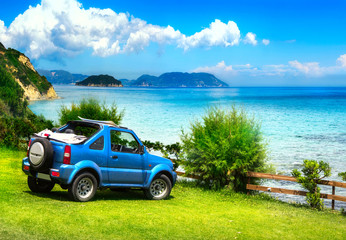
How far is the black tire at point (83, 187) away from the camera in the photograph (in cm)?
1011

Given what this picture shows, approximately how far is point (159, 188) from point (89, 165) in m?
2.92

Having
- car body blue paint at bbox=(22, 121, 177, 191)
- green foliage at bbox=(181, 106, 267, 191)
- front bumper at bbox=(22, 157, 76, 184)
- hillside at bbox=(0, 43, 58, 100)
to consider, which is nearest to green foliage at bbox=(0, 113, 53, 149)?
green foliage at bbox=(181, 106, 267, 191)

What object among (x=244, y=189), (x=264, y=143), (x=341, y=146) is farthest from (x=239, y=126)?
(x=341, y=146)

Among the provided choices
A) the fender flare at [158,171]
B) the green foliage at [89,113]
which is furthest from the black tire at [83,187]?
the green foliage at [89,113]

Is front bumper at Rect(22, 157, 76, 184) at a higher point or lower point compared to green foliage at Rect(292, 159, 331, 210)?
higher

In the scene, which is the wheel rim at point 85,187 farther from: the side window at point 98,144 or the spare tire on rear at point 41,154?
the spare tire on rear at point 41,154

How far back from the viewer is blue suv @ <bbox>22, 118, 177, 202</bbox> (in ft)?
32.4

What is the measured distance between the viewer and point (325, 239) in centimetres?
948

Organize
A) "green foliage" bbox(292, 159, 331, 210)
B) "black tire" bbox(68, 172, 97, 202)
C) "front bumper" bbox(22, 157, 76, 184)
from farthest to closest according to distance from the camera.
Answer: "green foliage" bbox(292, 159, 331, 210)
"black tire" bbox(68, 172, 97, 202)
"front bumper" bbox(22, 157, 76, 184)

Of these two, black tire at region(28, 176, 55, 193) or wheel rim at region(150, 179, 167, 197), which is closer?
black tire at region(28, 176, 55, 193)

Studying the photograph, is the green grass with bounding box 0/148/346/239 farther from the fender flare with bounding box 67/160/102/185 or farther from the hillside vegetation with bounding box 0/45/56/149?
the hillside vegetation with bounding box 0/45/56/149

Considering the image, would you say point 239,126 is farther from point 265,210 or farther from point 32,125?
point 32,125

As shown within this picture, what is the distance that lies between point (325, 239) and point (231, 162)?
6446 mm

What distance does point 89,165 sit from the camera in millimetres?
10227
